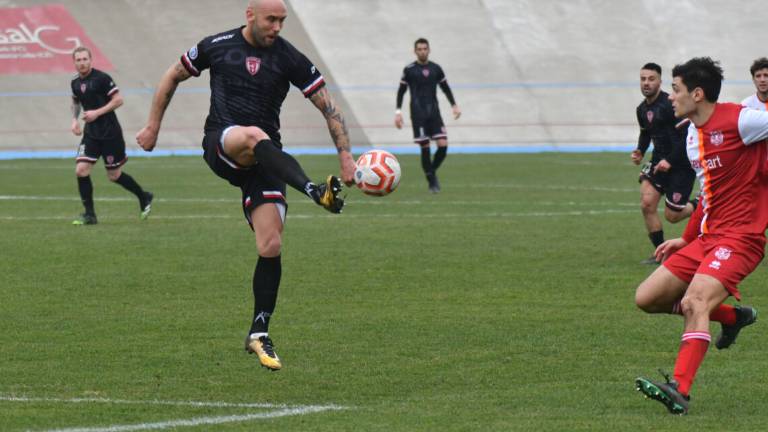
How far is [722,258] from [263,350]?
2.69 meters

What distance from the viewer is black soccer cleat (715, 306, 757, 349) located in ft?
26.8

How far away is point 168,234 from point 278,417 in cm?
955

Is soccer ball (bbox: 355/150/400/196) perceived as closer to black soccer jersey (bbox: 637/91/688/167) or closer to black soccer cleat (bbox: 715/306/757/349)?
black soccer cleat (bbox: 715/306/757/349)

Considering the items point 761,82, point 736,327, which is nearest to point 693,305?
point 736,327

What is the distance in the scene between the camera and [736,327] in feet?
26.8

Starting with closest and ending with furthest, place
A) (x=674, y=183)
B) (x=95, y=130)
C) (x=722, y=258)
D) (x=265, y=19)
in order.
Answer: (x=722, y=258)
(x=265, y=19)
(x=674, y=183)
(x=95, y=130)

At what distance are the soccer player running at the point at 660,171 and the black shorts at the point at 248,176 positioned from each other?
5.86 m

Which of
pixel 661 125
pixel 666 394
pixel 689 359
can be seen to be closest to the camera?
pixel 666 394

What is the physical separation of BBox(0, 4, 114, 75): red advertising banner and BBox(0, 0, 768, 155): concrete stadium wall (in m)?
0.26

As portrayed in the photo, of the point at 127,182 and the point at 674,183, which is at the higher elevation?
the point at 674,183

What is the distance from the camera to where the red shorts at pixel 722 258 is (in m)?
7.47

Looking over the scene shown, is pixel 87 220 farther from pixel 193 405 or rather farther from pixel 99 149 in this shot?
pixel 193 405

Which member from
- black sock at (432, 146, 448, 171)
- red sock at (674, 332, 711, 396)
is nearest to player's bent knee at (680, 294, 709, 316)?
red sock at (674, 332, 711, 396)

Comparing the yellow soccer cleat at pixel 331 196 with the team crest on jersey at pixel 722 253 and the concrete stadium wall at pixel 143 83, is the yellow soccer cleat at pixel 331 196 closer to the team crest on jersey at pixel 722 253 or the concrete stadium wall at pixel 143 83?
the team crest on jersey at pixel 722 253
